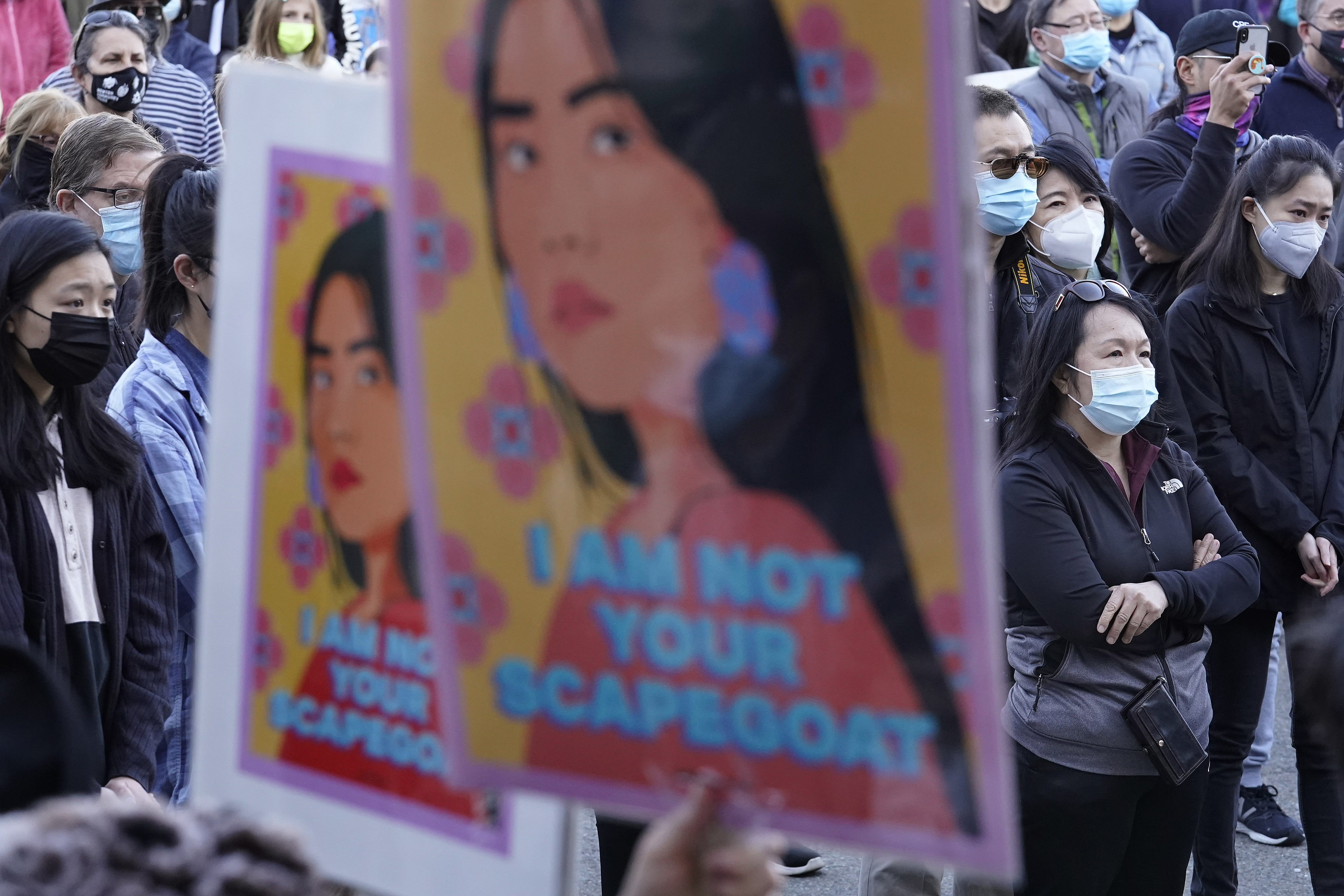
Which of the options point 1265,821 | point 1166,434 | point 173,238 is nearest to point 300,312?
point 173,238

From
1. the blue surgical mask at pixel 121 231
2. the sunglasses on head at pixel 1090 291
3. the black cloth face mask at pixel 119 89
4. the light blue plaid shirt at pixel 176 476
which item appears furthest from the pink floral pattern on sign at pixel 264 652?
the black cloth face mask at pixel 119 89

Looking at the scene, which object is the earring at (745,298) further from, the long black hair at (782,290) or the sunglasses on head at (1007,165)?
the sunglasses on head at (1007,165)

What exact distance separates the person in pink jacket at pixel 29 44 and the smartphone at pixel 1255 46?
18.2 ft

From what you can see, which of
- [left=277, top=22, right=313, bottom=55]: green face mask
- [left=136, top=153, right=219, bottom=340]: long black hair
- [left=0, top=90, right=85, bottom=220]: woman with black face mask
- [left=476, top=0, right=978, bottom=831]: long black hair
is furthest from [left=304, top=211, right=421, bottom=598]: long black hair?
[left=277, top=22, right=313, bottom=55]: green face mask

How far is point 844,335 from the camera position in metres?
1.34

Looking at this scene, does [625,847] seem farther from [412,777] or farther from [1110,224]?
[1110,224]

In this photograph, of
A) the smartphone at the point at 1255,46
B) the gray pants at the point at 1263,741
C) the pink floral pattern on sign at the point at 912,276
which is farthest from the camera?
the smartphone at the point at 1255,46

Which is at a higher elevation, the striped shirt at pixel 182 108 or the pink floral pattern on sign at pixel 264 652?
the striped shirt at pixel 182 108

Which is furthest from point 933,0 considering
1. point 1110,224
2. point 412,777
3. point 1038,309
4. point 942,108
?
point 1110,224

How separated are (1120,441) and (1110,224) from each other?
1.32 meters

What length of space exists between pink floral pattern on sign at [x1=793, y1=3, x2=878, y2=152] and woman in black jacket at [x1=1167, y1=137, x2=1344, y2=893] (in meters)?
3.34

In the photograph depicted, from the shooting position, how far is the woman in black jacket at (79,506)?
2.98m

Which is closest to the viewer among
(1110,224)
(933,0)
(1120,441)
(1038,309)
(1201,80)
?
(933,0)

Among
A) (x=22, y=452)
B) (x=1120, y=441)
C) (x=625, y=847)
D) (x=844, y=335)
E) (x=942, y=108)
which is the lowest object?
(x=625, y=847)
